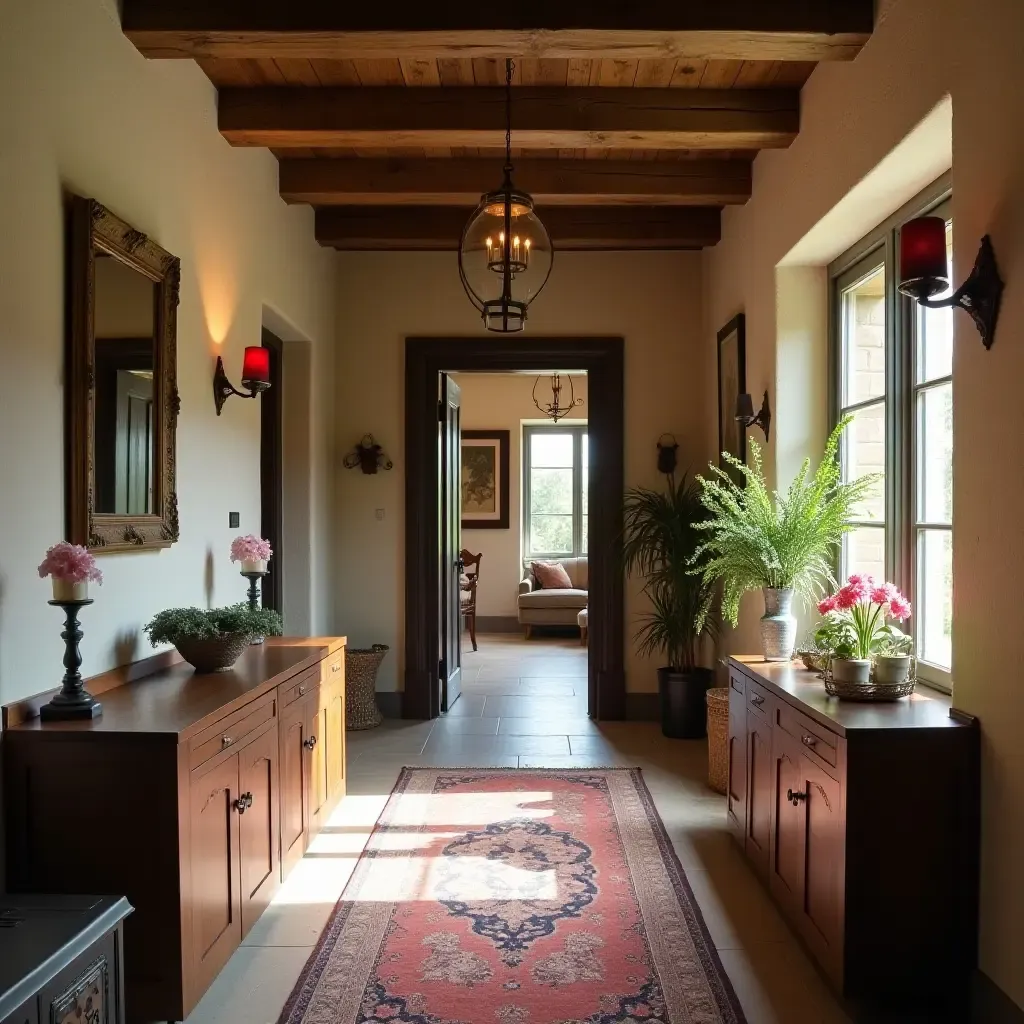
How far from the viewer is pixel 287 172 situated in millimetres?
4742

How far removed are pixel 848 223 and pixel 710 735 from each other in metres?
2.42

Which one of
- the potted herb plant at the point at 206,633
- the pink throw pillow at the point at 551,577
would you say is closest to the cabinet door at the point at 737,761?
the potted herb plant at the point at 206,633

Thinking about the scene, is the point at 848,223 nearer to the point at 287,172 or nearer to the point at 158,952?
the point at 287,172

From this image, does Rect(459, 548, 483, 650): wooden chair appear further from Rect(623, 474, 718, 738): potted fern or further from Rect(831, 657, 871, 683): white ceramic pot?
Rect(831, 657, 871, 683): white ceramic pot

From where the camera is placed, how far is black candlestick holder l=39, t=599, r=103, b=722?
2.30 m

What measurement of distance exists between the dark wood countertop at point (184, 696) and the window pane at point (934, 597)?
2244 millimetres

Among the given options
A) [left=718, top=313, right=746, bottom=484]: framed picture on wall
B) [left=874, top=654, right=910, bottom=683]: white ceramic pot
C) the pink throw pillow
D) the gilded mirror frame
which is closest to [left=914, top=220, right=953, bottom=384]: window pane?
[left=874, top=654, right=910, bottom=683]: white ceramic pot

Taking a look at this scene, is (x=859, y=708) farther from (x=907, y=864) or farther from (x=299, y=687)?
(x=299, y=687)

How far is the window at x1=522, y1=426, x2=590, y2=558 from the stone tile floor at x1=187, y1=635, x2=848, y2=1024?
3.27 meters

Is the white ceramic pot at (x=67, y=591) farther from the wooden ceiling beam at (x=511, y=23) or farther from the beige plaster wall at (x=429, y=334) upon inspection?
the beige plaster wall at (x=429, y=334)

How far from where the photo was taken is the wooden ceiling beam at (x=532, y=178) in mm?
4711

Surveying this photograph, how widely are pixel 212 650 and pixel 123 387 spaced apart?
0.91m

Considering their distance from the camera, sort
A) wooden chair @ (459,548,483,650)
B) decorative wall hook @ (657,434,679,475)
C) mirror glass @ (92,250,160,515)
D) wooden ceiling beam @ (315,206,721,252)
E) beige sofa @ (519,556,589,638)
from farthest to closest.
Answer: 1. beige sofa @ (519,556,589,638)
2. wooden chair @ (459,548,483,650)
3. decorative wall hook @ (657,434,679,475)
4. wooden ceiling beam @ (315,206,721,252)
5. mirror glass @ (92,250,160,515)

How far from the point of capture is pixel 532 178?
4703 millimetres
